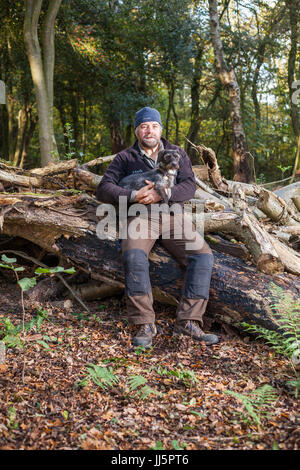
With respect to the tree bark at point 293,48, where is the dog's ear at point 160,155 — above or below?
below

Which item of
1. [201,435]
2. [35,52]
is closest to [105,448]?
[201,435]

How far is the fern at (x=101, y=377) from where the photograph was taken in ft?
11.0

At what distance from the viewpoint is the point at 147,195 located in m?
4.66

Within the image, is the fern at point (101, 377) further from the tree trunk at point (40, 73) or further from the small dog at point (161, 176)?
the tree trunk at point (40, 73)

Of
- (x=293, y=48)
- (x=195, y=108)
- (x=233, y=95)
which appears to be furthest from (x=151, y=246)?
(x=293, y=48)

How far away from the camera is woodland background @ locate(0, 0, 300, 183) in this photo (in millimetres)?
13203

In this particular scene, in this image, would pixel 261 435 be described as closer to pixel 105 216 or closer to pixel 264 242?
pixel 264 242

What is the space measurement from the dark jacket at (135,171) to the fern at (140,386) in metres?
2.15

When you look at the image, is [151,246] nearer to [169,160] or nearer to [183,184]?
[183,184]

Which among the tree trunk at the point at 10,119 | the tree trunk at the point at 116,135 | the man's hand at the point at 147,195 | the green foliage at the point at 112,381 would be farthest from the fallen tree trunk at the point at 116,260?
the tree trunk at the point at 10,119

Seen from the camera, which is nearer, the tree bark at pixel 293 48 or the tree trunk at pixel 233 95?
the tree trunk at pixel 233 95

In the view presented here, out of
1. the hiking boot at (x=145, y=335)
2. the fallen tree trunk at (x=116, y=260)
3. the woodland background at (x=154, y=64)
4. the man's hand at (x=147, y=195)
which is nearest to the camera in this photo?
the hiking boot at (x=145, y=335)

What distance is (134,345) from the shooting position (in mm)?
4172

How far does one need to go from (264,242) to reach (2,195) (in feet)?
10.9
